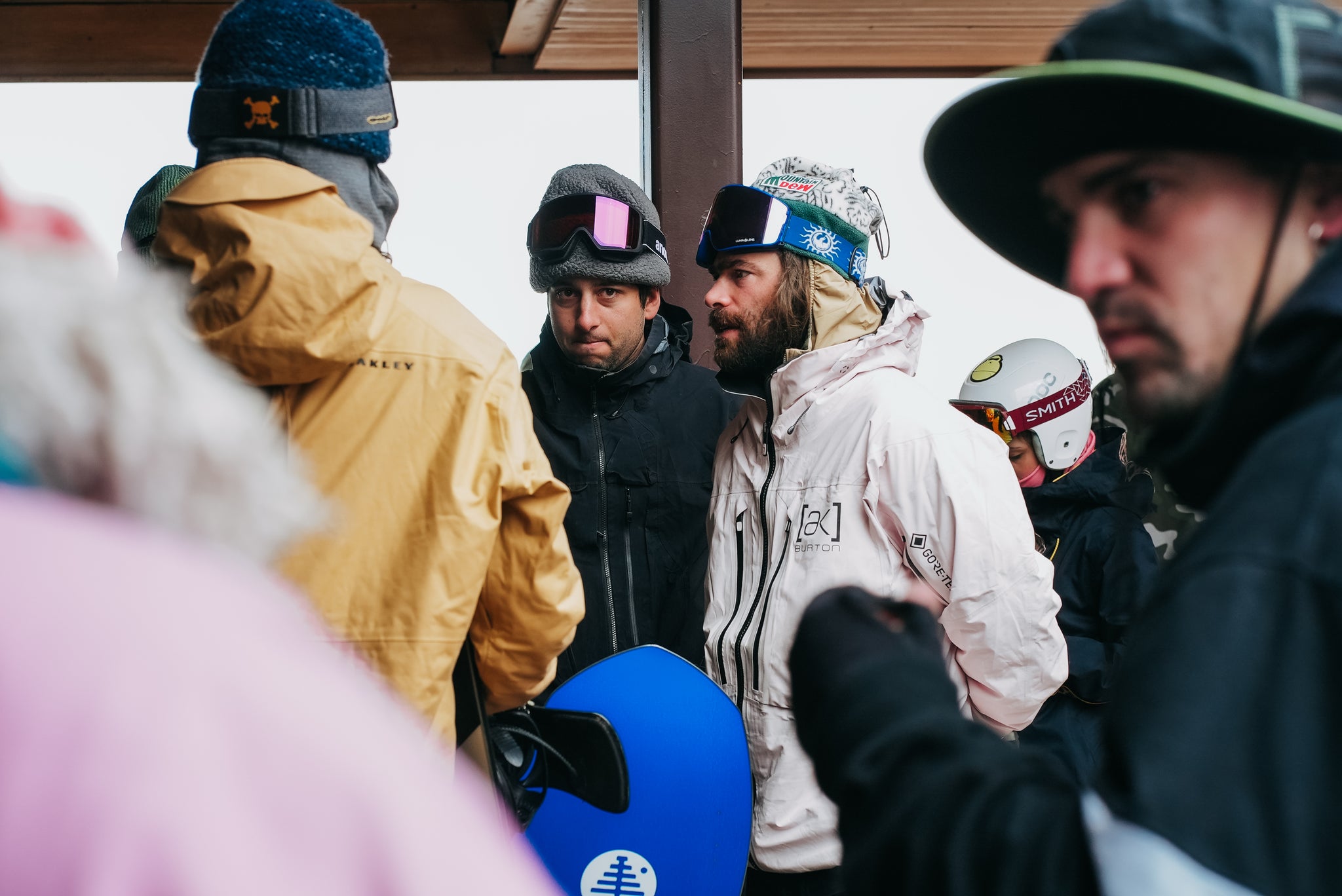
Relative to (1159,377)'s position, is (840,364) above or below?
below

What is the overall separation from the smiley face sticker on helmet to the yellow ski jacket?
3316 millimetres

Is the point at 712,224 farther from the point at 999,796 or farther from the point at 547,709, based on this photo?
the point at 999,796

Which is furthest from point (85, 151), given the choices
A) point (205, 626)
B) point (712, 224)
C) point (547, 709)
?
point (205, 626)

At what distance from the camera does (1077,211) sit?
127 cm

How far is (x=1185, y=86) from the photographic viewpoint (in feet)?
3.49

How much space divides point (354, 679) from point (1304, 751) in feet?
2.05

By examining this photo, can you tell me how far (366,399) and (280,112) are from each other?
1.76 ft

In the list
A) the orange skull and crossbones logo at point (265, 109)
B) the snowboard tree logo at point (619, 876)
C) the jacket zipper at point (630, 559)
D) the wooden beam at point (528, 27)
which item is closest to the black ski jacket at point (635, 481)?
the jacket zipper at point (630, 559)

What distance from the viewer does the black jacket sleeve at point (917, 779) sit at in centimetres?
94

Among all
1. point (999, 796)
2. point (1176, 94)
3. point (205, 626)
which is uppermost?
point (1176, 94)

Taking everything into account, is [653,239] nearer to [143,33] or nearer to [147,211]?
[147,211]

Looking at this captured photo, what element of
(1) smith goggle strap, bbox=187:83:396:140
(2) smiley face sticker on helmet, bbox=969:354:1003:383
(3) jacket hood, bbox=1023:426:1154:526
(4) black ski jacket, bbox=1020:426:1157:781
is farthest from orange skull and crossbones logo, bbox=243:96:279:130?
(2) smiley face sticker on helmet, bbox=969:354:1003:383

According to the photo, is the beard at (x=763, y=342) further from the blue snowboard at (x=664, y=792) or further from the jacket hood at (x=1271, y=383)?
the jacket hood at (x=1271, y=383)

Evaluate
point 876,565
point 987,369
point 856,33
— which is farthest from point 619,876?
point 856,33
